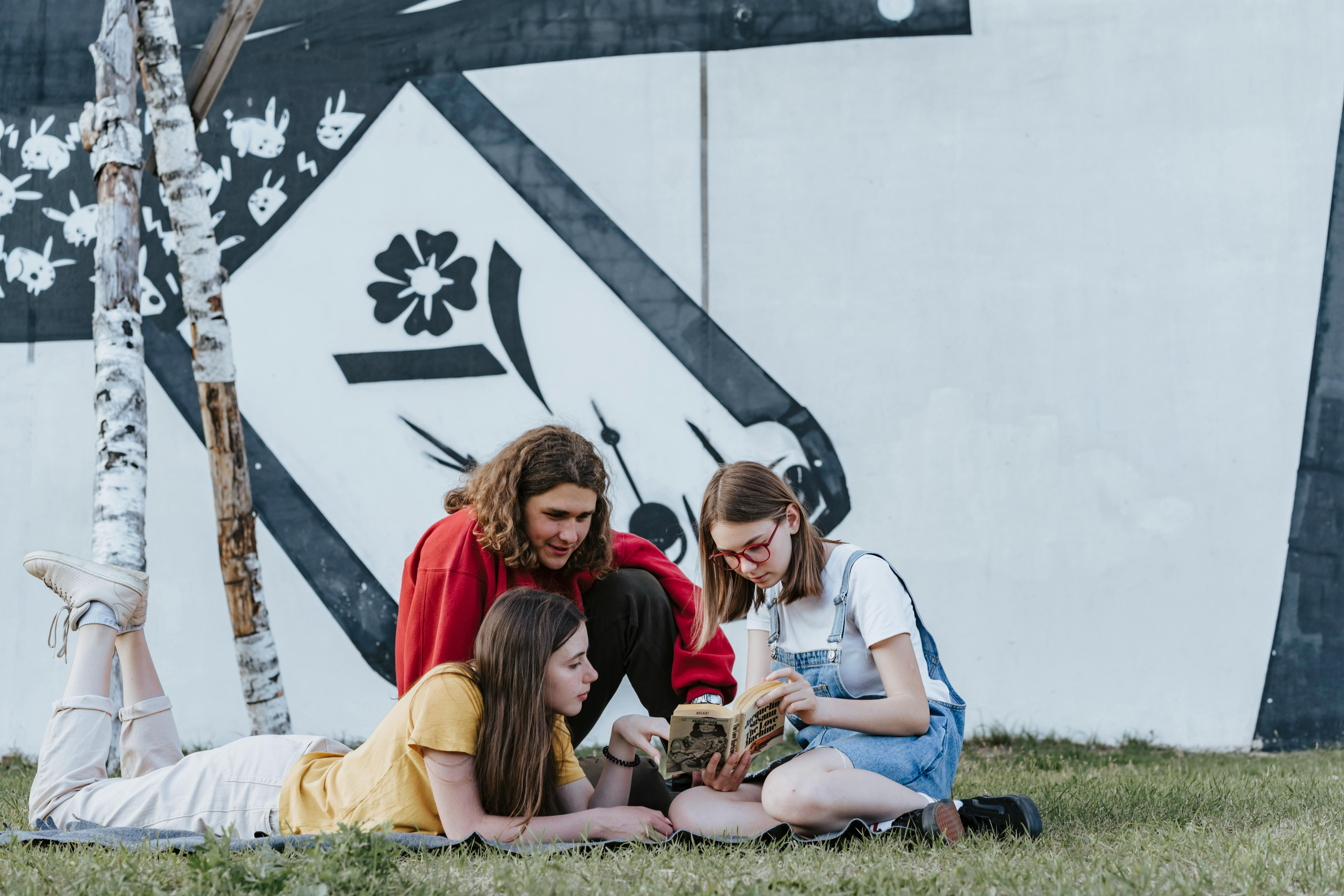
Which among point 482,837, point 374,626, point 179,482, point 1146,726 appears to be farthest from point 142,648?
point 1146,726

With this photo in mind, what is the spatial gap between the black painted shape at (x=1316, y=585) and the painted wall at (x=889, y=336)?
0.06 meters

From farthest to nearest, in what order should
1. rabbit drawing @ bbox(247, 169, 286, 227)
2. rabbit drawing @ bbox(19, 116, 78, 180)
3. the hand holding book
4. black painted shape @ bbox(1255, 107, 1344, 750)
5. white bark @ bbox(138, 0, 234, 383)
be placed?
rabbit drawing @ bbox(19, 116, 78, 180), rabbit drawing @ bbox(247, 169, 286, 227), black painted shape @ bbox(1255, 107, 1344, 750), white bark @ bbox(138, 0, 234, 383), the hand holding book

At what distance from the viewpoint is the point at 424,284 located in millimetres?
4883

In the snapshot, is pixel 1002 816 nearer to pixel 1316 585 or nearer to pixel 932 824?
pixel 932 824

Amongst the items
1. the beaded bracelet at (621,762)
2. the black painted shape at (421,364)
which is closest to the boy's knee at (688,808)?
the beaded bracelet at (621,762)

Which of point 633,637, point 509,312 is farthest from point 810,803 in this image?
point 509,312

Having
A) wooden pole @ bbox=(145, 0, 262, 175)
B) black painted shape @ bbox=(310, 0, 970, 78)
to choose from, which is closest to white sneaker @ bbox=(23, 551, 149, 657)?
wooden pole @ bbox=(145, 0, 262, 175)

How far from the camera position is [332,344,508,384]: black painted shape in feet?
15.8

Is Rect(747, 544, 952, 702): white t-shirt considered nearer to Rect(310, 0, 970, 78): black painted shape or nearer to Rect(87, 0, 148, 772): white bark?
Rect(87, 0, 148, 772): white bark

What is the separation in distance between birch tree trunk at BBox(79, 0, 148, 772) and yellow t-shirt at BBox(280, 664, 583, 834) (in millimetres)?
2030

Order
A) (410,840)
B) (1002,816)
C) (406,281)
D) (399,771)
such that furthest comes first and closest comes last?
(406,281)
(1002,816)
(399,771)
(410,840)

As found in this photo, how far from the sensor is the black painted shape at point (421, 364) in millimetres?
4812

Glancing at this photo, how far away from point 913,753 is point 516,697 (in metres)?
0.91

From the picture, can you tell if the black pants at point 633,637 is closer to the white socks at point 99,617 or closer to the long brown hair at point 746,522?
the long brown hair at point 746,522
